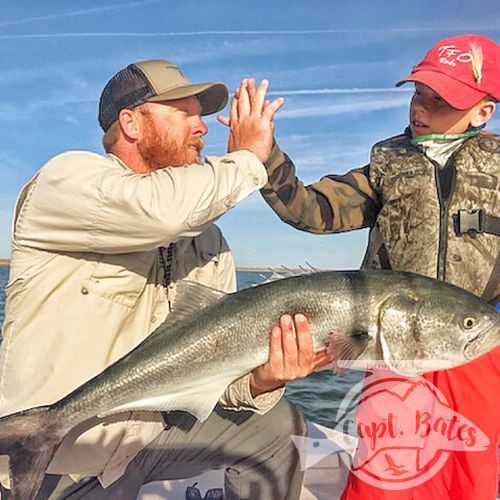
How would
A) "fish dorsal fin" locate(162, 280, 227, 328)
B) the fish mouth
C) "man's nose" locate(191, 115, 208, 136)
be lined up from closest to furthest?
the fish mouth < "fish dorsal fin" locate(162, 280, 227, 328) < "man's nose" locate(191, 115, 208, 136)

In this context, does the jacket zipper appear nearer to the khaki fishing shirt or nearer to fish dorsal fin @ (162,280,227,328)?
the khaki fishing shirt

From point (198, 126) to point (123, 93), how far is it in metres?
0.72

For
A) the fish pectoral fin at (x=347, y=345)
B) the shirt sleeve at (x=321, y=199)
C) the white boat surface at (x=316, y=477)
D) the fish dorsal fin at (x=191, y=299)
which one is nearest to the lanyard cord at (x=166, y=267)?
the fish dorsal fin at (x=191, y=299)

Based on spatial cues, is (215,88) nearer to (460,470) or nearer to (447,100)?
(447,100)

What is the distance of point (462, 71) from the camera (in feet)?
14.1

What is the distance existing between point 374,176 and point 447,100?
90 centimetres

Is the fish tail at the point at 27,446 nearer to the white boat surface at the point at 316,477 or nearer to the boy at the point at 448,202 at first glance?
the boy at the point at 448,202

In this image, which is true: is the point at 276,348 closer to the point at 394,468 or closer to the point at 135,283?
the point at 135,283

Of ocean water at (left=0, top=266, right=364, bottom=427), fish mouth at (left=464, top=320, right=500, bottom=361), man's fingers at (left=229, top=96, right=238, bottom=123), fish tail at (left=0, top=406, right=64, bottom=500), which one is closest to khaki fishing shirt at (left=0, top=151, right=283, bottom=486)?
man's fingers at (left=229, top=96, right=238, bottom=123)

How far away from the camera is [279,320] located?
3600 mm

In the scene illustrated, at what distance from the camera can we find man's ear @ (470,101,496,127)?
4.46 metres

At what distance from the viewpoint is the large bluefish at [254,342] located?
3510 mm

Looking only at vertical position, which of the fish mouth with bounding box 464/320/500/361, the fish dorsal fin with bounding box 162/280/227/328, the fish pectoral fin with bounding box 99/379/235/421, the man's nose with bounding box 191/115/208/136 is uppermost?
the man's nose with bounding box 191/115/208/136

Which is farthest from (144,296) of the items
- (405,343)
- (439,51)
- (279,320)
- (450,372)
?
(439,51)
